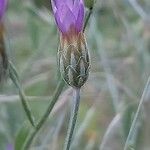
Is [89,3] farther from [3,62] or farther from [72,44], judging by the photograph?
[3,62]

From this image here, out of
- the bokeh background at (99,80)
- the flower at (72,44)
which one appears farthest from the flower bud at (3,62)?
the bokeh background at (99,80)

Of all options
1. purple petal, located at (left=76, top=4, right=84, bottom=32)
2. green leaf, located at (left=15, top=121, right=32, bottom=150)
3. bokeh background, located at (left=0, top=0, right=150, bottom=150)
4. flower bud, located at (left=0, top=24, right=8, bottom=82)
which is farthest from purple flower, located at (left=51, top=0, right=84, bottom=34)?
bokeh background, located at (left=0, top=0, right=150, bottom=150)

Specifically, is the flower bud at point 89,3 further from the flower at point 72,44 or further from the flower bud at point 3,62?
the flower bud at point 3,62

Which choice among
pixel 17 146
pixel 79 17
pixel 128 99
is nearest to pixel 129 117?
pixel 128 99

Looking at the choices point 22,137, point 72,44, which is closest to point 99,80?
point 22,137

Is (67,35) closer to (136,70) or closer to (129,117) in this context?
(129,117)
